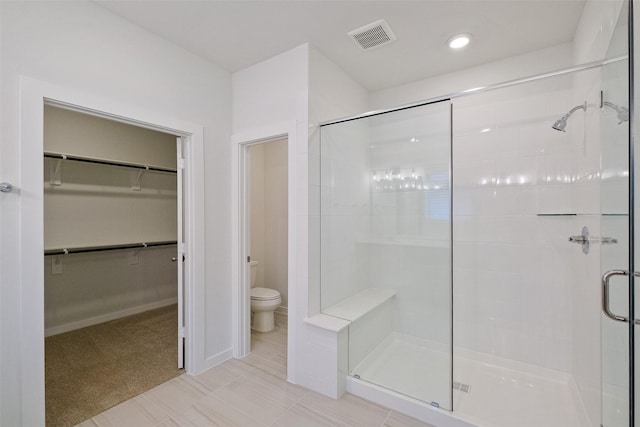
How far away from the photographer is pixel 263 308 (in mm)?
3090

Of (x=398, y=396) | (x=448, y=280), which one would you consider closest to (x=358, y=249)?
(x=448, y=280)

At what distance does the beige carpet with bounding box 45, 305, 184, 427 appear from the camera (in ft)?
6.32

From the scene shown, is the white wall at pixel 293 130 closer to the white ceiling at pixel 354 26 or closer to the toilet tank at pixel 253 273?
the white ceiling at pixel 354 26

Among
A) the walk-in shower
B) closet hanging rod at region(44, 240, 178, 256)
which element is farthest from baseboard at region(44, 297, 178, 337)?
the walk-in shower

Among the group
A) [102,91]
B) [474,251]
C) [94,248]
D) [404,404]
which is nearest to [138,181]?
[94,248]

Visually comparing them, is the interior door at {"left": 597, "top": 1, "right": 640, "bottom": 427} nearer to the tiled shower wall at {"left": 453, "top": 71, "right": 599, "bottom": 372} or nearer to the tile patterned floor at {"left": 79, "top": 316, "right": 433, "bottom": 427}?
the tiled shower wall at {"left": 453, "top": 71, "right": 599, "bottom": 372}

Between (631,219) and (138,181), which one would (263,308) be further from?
(631,219)

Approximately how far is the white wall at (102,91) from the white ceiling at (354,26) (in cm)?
17

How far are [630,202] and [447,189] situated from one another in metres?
1.02

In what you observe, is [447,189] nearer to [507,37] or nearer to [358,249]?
[358,249]

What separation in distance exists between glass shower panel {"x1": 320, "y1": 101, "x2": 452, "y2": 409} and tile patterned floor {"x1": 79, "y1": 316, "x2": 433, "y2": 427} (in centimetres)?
28

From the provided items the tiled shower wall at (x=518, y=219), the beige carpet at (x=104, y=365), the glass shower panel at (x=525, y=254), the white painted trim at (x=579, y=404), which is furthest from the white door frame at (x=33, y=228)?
Answer: the white painted trim at (x=579, y=404)

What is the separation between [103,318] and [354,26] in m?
4.12

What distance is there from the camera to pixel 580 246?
1.92m
